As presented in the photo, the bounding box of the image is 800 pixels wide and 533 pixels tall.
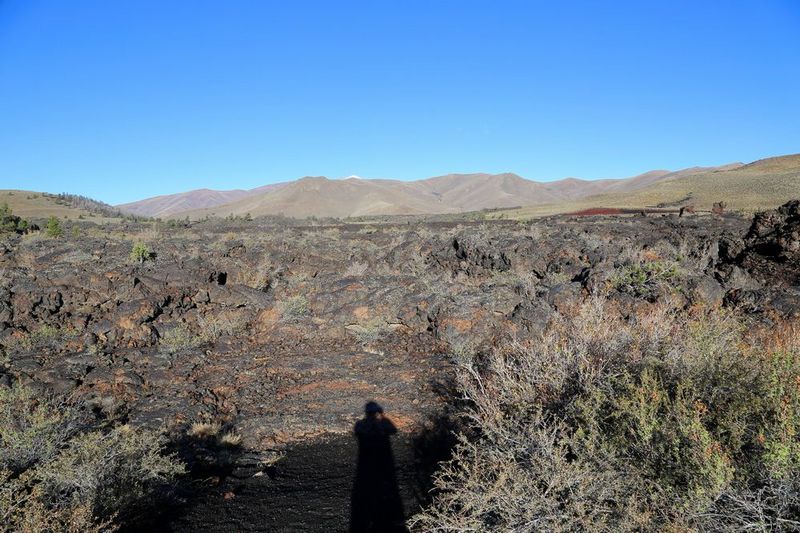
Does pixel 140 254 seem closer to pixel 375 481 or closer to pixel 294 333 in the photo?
pixel 294 333

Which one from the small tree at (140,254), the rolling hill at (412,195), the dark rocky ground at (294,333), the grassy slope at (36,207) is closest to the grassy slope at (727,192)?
the dark rocky ground at (294,333)

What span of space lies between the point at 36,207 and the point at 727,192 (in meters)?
76.7

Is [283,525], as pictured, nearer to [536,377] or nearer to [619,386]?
[536,377]

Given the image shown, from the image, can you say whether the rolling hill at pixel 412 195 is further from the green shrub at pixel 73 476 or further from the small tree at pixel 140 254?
the green shrub at pixel 73 476

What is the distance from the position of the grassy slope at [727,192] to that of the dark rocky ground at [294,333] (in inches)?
1314

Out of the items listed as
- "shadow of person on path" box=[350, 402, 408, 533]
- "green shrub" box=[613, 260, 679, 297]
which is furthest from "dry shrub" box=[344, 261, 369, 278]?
"green shrub" box=[613, 260, 679, 297]

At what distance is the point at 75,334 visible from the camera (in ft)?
28.7

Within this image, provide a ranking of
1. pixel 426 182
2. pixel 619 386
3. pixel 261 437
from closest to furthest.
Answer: pixel 619 386 < pixel 261 437 < pixel 426 182

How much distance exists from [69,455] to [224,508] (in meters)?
1.59

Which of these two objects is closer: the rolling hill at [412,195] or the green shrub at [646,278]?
the green shrub at [646,278]

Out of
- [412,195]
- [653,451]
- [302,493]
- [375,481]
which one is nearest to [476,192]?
[412,195]

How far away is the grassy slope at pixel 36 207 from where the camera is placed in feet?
152

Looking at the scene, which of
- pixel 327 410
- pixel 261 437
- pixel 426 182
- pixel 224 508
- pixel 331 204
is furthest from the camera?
pixel 426 182

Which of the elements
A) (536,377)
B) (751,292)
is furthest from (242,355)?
(751,292)
